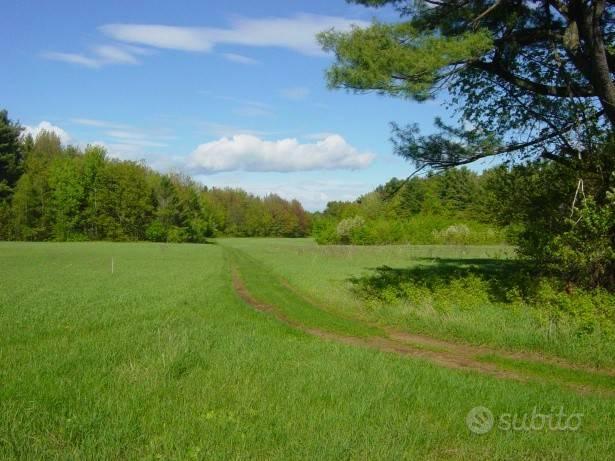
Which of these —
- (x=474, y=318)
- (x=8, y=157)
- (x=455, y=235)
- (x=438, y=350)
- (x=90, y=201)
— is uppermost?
(x=8, y=157)

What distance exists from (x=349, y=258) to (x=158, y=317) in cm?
3623

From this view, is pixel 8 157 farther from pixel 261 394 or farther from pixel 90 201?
pixel 261 394

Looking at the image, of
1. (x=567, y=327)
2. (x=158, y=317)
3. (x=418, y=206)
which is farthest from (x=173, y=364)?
(x=418, y=206)

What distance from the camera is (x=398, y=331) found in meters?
13.4

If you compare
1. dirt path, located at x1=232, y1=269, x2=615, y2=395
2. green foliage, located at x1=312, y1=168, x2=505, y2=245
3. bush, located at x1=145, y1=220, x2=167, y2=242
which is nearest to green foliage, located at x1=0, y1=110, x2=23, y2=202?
bush, located at x1=145, y1=220, x2=167, y2=242

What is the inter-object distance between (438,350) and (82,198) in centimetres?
Answer: 8964

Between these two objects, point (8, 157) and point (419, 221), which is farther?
point (8, 157)

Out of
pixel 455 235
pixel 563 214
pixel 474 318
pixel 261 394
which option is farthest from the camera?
pixel 455 235

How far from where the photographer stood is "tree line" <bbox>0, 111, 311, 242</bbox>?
85625 mm

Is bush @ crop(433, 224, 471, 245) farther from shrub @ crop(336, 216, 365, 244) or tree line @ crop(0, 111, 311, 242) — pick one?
tree line @ crop(0, 111, 311, 242)

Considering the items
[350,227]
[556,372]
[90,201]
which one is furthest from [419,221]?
[556,372]

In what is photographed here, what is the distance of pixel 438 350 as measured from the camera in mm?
11094

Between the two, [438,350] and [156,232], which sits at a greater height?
[156,232]

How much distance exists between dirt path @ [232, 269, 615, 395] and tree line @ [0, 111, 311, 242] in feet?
275
